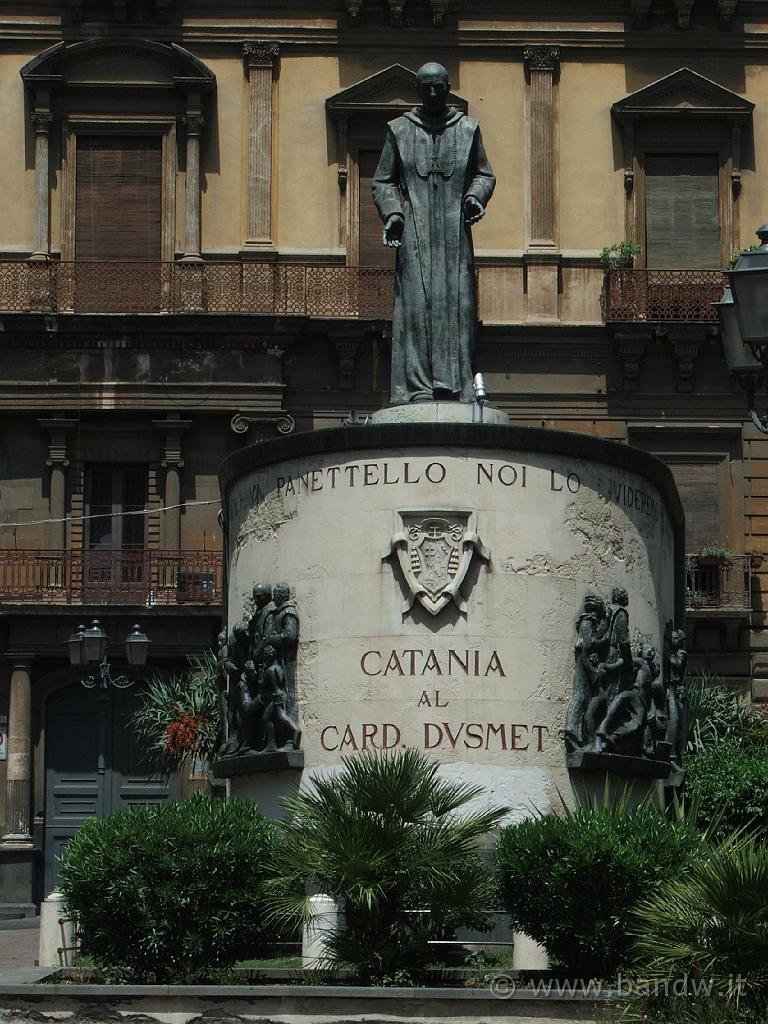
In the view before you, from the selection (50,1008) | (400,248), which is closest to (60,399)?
(400,248)

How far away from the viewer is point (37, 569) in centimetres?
3984

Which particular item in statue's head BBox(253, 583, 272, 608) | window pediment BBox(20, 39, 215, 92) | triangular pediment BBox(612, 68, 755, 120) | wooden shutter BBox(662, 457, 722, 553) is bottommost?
statue's head BBox(253, 583, 272, 608)

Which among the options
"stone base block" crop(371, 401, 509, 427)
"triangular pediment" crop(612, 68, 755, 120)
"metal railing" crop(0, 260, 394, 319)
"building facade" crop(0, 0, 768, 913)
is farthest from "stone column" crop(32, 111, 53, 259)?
"stone base block" crop(371, 401, 509, 427)

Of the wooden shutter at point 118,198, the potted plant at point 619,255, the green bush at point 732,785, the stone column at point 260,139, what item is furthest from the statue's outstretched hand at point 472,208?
the wooden shutter at point 118,198

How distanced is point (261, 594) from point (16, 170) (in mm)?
25218

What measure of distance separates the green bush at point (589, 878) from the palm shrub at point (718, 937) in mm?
875

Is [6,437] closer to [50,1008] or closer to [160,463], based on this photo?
[160,463]

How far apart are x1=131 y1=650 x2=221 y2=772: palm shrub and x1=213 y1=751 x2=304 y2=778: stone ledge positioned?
46.0ft

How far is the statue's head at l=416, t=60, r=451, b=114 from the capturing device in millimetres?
18562

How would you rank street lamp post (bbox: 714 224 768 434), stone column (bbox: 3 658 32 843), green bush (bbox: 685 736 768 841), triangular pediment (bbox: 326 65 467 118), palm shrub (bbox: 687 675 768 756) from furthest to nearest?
triangular pediment (bbox: 326 65 467 118) < stone column (bbox: 3 658 32 843) < palm shrub (bbox: 687 675 768 756) < green bush (bbox: 685 736 768 841) < street lamp post (bbox: 714 224 768 434)

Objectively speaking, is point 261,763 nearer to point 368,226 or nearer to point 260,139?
point 368,226

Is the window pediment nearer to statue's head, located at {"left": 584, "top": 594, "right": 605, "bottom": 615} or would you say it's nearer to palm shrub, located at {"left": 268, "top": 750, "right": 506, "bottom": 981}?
statue's head, located at {"left": 584, "top": 594, "right": 605, "bottom": 615}

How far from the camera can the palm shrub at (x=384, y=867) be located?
14.1m

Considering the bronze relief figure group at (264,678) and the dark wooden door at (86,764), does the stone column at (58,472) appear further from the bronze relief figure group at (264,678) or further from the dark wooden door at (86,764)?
the bronze relief figure group at (264,678)
